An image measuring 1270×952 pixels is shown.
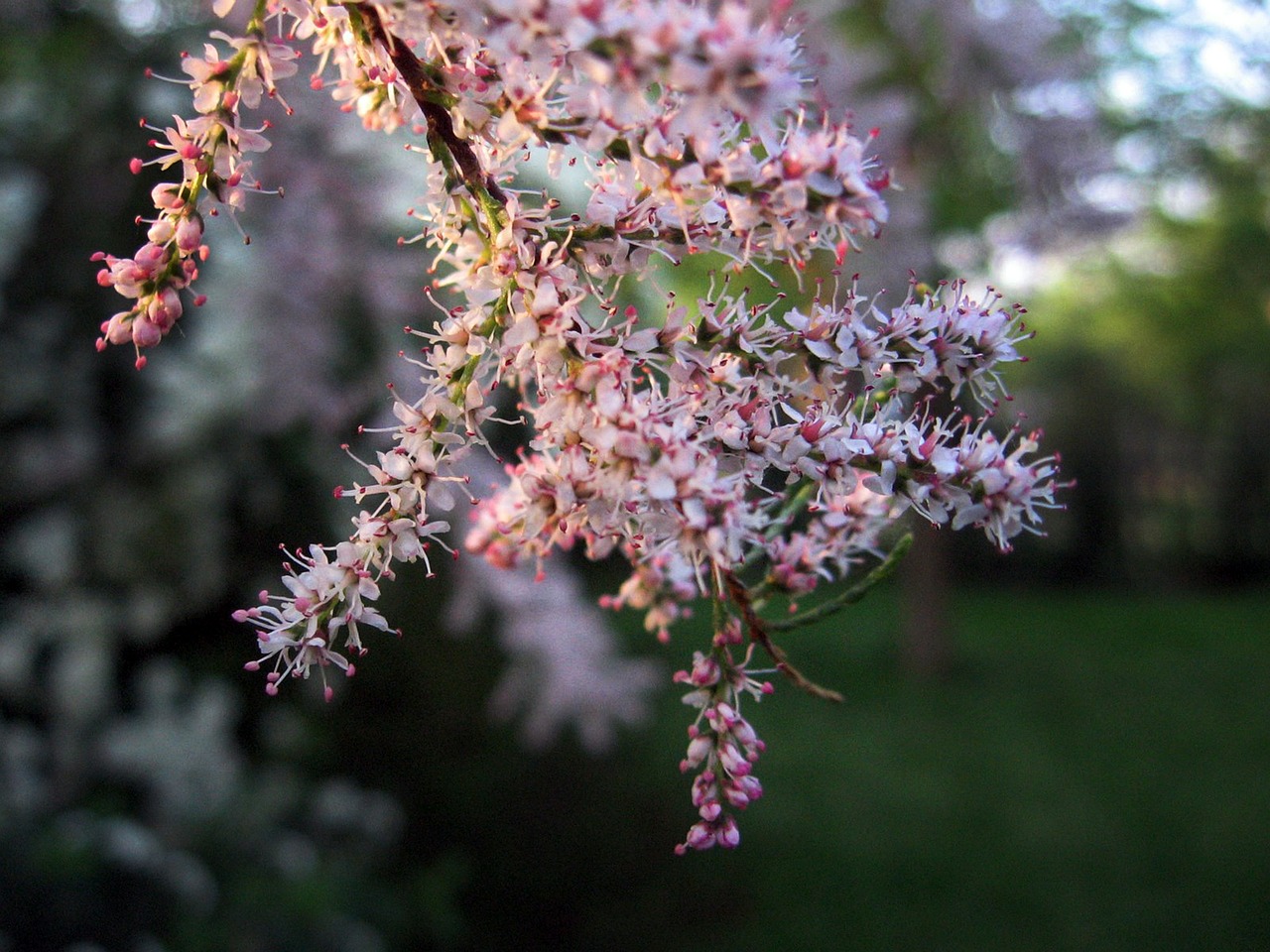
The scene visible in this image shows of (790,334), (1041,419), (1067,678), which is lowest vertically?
(790,334)

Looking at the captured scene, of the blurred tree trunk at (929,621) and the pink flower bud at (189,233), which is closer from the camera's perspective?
the pink flower bud at (189,233)

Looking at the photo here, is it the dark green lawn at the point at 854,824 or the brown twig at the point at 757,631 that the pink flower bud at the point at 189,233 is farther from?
the dark green lawn at the point at 854,824

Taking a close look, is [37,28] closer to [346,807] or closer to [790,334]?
[346,807]

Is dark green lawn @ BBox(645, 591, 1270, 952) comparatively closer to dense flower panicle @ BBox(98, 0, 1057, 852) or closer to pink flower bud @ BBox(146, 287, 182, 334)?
dense flower panicle @ BBox(98, 0, 1057, 852)

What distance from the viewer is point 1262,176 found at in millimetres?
10461

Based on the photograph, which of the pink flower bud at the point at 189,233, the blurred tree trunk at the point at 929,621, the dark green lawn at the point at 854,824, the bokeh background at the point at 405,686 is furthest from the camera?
the blurred tree trunk at the point at 929,621

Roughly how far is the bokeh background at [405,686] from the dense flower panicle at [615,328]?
0.34 meters

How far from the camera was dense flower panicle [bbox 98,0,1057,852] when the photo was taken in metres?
0.91

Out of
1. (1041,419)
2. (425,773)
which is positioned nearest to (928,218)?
(425,773)

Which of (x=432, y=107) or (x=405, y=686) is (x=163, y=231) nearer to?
(x=432, y=107)

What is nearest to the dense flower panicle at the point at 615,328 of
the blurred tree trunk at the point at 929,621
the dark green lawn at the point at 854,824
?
the dark green lawn at the point at 854,824

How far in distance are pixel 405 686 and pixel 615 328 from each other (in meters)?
4.98

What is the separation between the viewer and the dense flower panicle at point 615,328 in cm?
91

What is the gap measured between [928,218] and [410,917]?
6933 mm
